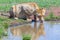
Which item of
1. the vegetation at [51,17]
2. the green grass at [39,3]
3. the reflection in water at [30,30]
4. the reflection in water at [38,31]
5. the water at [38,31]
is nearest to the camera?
the water at [38,31]

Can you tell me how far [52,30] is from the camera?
15.1 m

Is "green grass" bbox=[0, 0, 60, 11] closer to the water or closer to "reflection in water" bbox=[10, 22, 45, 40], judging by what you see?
the water

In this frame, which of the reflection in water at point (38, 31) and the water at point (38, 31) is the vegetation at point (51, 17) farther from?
the reflection in water at point (38, 31)

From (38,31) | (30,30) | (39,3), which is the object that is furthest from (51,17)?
(39,3)

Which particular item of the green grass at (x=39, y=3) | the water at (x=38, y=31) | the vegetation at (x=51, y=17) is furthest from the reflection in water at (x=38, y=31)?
the green grass at (x=39, y=3)

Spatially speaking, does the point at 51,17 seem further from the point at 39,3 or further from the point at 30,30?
the point at 39,3

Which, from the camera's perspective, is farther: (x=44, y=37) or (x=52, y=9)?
(x=52, y=9)

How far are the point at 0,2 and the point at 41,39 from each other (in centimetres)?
1011

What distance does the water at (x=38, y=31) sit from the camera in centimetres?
1337

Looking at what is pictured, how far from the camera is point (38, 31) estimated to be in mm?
14922

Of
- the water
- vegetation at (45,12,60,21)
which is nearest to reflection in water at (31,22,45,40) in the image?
the water

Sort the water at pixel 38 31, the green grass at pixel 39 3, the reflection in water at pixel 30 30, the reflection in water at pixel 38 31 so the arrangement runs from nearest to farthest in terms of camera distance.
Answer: the water at pixel 38 31
the reflection in water at pixel 38 31
the reflection in water at pixel 30 30
the green grass at pixel 39 3

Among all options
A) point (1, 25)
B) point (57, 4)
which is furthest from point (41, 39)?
point (57, 4)

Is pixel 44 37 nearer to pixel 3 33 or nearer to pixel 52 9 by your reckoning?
pixel 3 33
